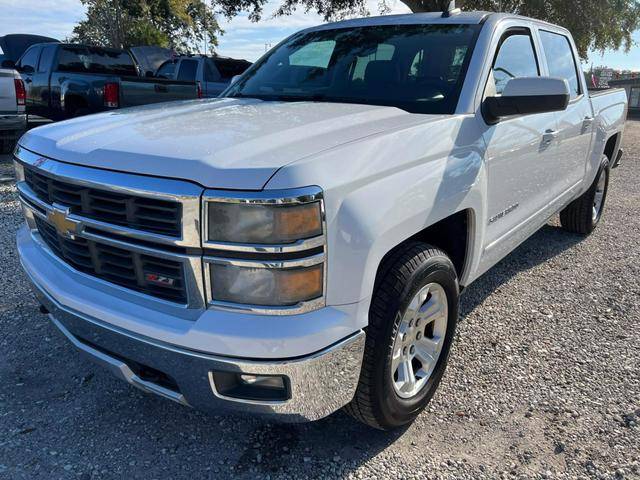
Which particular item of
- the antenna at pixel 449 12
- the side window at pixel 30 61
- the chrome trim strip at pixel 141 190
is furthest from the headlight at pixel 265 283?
the side window at pixel 30 61

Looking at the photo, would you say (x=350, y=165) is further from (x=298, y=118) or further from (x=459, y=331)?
(x=459, y=331)

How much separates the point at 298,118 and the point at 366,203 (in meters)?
0.70

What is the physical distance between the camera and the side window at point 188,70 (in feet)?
38.6

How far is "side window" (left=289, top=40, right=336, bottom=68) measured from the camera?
11.4 feet

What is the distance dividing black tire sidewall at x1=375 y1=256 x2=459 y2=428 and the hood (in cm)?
64

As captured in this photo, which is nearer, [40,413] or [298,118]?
[298,118]

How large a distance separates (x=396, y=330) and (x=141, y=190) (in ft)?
3.72

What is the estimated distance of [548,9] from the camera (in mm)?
13148

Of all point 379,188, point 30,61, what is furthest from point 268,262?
point 30,61

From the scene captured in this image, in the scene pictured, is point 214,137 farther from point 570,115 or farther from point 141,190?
point 570,115

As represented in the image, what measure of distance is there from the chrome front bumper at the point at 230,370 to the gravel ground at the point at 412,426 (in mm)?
461

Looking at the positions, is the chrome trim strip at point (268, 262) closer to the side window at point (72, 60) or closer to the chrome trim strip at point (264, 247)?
the chrome trim strip at point (264, 247)

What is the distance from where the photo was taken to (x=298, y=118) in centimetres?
244

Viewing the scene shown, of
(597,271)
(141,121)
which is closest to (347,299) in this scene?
(141,121)
